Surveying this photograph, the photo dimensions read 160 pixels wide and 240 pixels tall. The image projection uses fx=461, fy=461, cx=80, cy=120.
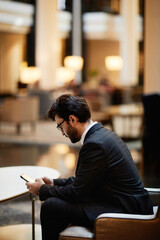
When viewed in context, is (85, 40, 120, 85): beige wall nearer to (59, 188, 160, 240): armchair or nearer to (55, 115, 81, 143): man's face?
(55, 115, 81, 143): man's face

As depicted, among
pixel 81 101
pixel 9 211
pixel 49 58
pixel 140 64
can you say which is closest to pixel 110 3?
pixel 140 64

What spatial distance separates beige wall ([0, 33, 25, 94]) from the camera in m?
18.8

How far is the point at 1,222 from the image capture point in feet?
14.1

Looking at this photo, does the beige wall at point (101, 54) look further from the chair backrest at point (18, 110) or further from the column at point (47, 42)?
the chair backrest at point (18, 110)

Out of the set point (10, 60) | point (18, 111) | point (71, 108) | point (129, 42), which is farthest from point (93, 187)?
point (129, 42)

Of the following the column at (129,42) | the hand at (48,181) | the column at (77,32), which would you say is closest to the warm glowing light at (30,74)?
the column at (77,32)

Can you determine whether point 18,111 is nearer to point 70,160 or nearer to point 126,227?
point 70,160

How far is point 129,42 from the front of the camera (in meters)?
21.7

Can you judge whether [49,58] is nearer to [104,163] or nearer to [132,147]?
[132,147]

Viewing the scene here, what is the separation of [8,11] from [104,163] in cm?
→ 1440

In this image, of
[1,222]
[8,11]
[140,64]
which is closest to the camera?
[1,222]

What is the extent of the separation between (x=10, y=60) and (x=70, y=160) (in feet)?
40.9

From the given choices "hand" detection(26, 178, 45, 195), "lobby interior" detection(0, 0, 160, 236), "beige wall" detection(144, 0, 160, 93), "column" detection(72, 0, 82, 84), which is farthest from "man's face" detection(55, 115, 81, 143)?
"column" detection(72, 0, 82, 84)

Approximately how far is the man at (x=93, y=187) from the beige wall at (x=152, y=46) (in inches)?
256
